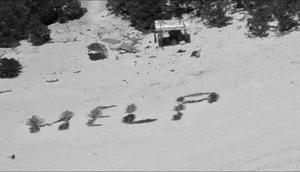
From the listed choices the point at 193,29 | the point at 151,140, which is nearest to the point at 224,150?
the point at 151,140

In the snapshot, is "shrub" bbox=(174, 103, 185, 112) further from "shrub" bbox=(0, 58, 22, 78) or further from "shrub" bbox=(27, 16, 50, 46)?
"shrub" bbox=(27, 16, 50, 46)

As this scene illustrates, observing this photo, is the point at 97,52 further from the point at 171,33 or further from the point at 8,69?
the point at 8,69

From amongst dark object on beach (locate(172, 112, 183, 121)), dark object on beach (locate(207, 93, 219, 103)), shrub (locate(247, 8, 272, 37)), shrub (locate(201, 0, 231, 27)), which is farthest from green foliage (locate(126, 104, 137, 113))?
shrub (locate(201, 0, 231, 27))

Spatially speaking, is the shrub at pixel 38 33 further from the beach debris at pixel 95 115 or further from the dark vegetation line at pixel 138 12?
the beach debris at pixel 95 115

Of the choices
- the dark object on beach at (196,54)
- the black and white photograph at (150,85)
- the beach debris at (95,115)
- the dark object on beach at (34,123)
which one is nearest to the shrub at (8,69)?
the black and white photograph at (150,85)

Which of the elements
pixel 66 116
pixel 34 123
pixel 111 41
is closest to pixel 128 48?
pixel 111 41

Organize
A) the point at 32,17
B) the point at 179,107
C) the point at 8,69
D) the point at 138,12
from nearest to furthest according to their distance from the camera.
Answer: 1. the point at 179,107
2. the point at 8,69
3. the point at 138,12
4. the point at 32,17
